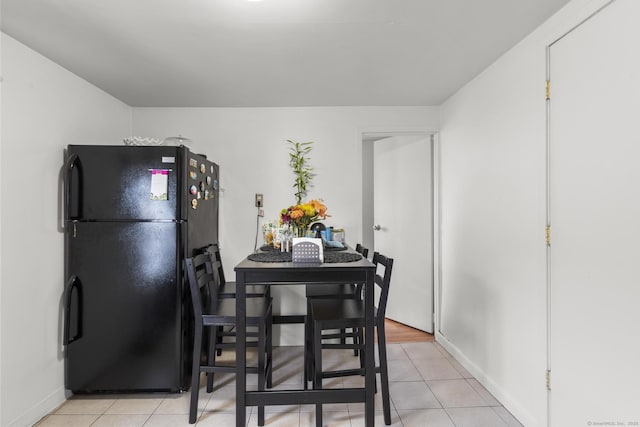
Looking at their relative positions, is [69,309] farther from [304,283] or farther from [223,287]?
[304,283]

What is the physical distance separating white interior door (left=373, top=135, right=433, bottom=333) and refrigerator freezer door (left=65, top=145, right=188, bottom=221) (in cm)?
235

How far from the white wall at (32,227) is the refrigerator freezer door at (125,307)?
0.44 feet

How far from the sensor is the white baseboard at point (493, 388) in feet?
6.69

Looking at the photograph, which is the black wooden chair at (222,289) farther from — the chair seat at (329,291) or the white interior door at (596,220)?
the white interior door at (596,220)

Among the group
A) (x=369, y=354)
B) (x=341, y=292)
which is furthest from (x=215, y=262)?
(x=369, y=354)

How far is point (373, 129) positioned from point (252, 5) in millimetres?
1881

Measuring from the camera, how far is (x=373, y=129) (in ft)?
11.0

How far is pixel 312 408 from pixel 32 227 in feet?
6.75

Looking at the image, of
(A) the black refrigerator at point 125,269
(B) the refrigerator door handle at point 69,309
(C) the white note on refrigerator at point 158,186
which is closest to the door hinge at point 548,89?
(A) the black refrigerator at point 125,269

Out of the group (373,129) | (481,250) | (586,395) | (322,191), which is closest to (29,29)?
(322,191)

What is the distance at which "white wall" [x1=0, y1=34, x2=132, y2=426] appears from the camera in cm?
192

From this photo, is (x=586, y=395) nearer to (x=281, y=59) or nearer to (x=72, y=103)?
(x=281, y=59)

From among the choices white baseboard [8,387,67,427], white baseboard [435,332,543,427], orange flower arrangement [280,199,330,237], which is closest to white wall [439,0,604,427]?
white baseboard [435,332,543,427]

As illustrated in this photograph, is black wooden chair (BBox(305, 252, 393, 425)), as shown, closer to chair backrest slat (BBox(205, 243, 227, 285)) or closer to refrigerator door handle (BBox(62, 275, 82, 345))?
chair backrest slat (BBox(205, 243, 227, 285))
